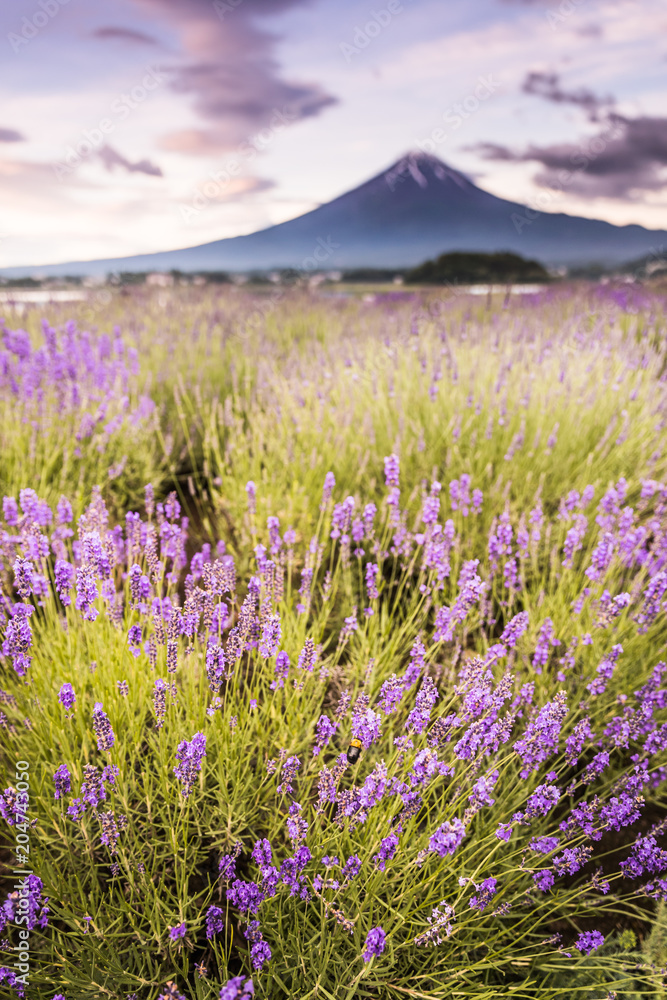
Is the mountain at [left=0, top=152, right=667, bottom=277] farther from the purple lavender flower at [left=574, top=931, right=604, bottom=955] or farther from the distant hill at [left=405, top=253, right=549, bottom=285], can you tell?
the purple lavender flower at [left=574, top=931, right=604, bottom=955]

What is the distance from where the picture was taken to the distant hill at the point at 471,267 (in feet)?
121

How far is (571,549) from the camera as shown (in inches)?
80.6

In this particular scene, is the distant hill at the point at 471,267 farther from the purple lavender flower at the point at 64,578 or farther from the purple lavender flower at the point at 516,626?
the purple lavender flower at the point at 64,578

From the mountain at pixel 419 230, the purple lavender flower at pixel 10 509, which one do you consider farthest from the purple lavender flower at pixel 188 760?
the mountain at pixel 419 230

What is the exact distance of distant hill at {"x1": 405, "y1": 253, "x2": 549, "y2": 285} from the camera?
3675cm

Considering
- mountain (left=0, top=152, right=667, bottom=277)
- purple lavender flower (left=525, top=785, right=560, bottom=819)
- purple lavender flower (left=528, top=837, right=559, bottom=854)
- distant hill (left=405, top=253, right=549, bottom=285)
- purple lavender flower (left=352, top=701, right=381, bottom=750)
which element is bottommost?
purple lavender flower (left=528, top=837, right=559, bottom=854)

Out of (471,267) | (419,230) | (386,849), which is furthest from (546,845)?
(419,230)

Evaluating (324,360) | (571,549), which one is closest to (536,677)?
(571,549)

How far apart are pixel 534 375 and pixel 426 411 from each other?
0.87 meters

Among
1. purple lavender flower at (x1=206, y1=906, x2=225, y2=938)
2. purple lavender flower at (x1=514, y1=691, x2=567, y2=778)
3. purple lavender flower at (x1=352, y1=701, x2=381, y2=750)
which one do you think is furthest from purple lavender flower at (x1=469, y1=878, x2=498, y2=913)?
purple lavender flower at (x1=206, y1=906, x2=225, y2=938)

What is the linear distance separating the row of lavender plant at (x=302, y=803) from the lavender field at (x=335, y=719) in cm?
1

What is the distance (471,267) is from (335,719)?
4499cm

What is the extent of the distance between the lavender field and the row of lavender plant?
0.01 meters

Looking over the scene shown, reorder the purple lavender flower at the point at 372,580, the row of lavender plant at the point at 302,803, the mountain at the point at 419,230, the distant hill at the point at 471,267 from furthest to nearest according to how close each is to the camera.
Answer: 1. the mountain at the point at 419,230
2. the distant hill at the point at 471,267
3. the purple lavender flower at the point at 372,580
4. the row of lavender plant at the point at 302,803
